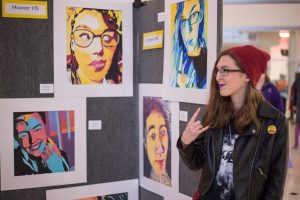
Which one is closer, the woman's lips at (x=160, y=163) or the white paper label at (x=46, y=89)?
the white paper label at (x=46, y=89)

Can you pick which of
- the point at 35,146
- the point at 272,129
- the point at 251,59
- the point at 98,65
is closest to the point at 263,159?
the point at 272,129

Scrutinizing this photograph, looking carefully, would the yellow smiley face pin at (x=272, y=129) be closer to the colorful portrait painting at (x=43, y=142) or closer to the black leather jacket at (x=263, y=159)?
the black leather jacket at (x=263, y=159)

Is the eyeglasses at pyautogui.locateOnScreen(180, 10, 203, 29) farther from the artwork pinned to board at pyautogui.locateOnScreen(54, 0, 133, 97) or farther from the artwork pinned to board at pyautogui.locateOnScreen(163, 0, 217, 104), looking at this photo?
the artwork pinned to board at pyautogui.locateOnScreen(54, 0, 133, 97)

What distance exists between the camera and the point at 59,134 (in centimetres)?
228

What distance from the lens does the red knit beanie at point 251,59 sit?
1435 mm

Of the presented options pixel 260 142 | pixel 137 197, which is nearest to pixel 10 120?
pixel 137 197

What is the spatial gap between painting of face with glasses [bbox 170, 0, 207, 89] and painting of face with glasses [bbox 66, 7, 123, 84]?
43 centimetres

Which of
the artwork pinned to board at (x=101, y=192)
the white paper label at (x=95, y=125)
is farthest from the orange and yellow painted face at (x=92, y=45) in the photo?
the artwork pinned to board at (x=101, y=192)

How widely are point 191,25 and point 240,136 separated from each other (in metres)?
0.81

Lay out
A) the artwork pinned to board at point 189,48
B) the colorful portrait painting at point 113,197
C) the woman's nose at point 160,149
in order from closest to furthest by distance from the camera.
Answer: the artwork pinned to board at point 189,48
the woman's nose at point 160,149
the colorful portrait painting at point 113,197

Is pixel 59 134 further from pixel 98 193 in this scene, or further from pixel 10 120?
pixel 98 193

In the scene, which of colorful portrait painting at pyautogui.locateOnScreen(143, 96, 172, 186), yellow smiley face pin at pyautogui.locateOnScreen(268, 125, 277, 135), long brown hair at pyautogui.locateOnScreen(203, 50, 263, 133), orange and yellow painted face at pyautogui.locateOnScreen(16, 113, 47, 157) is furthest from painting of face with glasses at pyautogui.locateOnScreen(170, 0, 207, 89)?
orange and yellow painted face at pyautogui.locateOnScreen(16, 113, 47, 157)

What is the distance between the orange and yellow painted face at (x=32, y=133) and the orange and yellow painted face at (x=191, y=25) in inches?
40.0

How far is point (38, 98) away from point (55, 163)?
428mm
